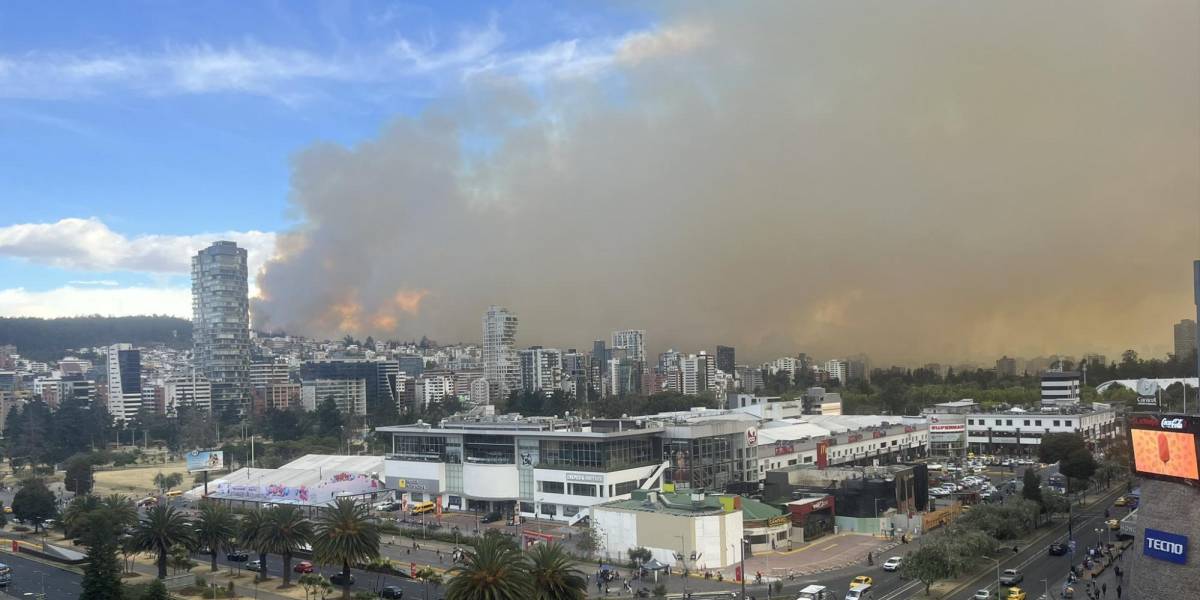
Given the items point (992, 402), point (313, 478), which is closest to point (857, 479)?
point (313, 478)

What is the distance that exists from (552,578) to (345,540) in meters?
8.34

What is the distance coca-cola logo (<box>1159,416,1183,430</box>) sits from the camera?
20547mm

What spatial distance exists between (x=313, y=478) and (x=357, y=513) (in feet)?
70.5

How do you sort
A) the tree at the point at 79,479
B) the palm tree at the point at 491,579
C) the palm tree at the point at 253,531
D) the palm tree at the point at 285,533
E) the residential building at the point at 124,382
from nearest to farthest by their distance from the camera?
the palm tree at the point at 491,579 < the palm tree at the point at 285,533 < the palm tree at the point at 253,531 < the tree at the point at 79,479 < the residential building at the point at 124,382

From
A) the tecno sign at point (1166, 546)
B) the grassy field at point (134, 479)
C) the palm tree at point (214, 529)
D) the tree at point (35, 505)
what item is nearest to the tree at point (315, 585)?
the palm tree at point (214, 529)

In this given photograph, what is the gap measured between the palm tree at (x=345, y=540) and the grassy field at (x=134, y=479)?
131 feet

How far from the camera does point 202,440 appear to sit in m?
92.6

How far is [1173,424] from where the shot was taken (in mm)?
20688

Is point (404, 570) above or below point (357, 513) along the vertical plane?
below

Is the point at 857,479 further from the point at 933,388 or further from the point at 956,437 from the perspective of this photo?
the point at 933,388

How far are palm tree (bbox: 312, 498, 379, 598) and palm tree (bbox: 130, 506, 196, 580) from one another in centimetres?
622

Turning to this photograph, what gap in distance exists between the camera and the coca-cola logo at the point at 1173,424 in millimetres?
20547

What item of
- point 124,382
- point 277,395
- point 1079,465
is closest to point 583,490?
point 1079,465

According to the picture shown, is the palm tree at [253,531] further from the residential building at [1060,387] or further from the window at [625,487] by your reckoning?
the residential building at [1060,387]
